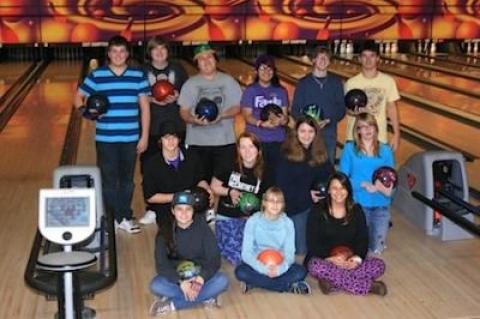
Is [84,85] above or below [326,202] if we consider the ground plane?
above

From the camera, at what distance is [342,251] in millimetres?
3363

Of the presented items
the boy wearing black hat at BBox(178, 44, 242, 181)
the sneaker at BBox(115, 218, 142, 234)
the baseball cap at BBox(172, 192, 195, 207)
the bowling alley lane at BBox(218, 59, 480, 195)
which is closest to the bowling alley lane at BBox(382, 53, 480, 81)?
the bowling alley lane at BBox(218, 59, 480, 195)

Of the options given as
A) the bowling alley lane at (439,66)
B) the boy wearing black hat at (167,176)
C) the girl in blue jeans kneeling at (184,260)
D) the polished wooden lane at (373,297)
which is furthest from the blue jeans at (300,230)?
the bowling alley lane at (439,66)

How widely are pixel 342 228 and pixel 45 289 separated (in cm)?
138

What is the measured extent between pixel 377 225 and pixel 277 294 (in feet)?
2.61

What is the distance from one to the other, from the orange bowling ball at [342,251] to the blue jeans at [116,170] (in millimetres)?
1256

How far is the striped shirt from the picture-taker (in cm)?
389

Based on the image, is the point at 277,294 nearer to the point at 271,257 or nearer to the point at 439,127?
the point at 271,257

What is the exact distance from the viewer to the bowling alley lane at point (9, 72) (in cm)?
951

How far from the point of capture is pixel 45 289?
2.61 m

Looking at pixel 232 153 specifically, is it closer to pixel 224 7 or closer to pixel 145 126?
pixel 145 126

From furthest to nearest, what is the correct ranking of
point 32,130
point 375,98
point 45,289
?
point 32,130
point 375,98
point 45,289

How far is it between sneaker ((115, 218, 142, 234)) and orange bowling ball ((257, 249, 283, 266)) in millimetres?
1116

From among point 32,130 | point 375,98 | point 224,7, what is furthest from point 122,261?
point 224,7
